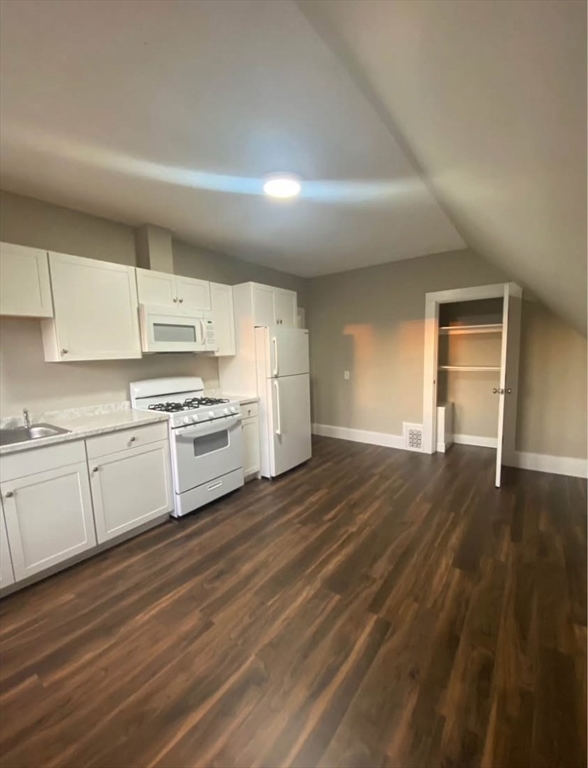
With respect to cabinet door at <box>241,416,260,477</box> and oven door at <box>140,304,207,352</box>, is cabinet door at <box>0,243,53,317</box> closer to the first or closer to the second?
oven door at <box>140,304,207,352</box>

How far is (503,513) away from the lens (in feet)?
9.20

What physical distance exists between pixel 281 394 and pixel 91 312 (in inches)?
74.1

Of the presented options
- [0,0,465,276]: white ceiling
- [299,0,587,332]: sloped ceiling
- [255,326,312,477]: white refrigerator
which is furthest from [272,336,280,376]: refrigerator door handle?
[299,0,587,332]: sloped ceiling

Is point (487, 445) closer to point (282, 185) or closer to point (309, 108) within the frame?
point (282, 185)

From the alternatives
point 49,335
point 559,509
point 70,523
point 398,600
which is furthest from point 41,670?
point 559,509

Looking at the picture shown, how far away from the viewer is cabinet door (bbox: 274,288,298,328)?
383cm

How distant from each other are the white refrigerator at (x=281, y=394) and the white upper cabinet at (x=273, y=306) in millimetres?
220

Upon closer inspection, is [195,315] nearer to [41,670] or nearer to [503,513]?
[41,670]

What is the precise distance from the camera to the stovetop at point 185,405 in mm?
2890

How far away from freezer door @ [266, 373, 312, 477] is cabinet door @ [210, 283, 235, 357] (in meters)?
0.62

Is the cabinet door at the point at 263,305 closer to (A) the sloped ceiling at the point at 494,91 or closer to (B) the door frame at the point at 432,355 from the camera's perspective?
(B) the door frame at the point at 432,355

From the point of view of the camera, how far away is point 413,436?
14.5ft

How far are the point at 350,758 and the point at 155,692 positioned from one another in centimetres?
83

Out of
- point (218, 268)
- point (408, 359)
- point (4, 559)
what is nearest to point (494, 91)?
point (4, 559)
